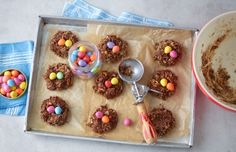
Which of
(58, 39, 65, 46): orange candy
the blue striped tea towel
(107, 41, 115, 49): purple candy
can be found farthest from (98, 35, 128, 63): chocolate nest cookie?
the blue striped tea towel

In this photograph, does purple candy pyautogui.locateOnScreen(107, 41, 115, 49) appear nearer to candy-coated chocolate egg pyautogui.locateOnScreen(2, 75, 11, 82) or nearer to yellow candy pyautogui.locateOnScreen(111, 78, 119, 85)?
yellow candy pyautogui.locateOnScreen(111, 78, 119, 85)

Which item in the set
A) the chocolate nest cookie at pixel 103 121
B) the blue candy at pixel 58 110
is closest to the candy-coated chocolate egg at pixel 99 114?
the chocolate nest cookie at pixel 103 121

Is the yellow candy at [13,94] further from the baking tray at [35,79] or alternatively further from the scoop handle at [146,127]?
the scoop handle at [146,127]

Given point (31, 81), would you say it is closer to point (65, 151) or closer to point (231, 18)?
point (65, 151)

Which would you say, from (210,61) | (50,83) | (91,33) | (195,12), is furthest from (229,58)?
(50,83)

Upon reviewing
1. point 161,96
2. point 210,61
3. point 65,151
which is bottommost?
point 65,151

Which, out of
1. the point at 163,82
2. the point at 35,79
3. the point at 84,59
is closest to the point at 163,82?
the point at 163,82

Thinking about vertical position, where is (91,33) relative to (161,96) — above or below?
above

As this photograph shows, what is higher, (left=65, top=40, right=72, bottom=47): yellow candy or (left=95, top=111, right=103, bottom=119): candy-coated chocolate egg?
(left=65, top=40, right=72, bottom=47): yellow candy
